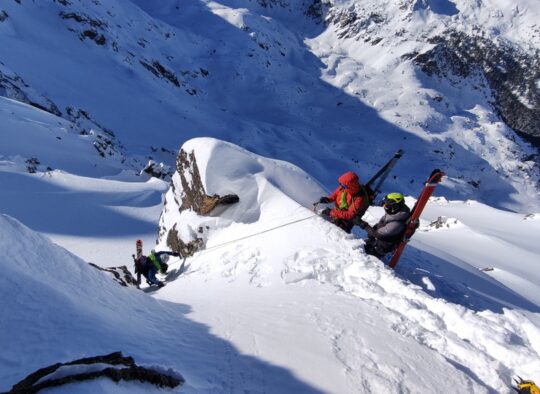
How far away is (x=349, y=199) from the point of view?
713 cm

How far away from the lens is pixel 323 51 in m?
50.1

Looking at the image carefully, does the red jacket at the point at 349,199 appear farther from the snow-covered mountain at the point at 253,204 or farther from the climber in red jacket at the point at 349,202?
the snow-covered mountain at the point at 253,204

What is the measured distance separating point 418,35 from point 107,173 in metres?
43.0

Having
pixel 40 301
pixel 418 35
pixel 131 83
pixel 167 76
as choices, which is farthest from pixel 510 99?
pixel 40 301

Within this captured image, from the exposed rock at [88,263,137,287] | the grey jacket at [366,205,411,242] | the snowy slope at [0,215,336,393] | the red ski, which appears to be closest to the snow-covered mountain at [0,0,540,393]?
the snowy slope at [0,215,336,393]

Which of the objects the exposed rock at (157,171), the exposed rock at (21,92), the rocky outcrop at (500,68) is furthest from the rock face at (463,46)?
the exposed rock at (21,92)

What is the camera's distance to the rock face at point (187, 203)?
866 centimetres

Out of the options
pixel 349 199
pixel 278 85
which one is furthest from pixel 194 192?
pixel 278 85

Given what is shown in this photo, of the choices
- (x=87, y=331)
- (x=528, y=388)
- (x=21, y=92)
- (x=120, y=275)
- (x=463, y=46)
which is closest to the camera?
(x=87, y=331)

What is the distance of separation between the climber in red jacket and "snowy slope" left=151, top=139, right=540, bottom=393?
1.51 feet

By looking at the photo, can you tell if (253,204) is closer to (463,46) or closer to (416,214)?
(416,214)

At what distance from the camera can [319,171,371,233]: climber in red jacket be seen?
7.04 m

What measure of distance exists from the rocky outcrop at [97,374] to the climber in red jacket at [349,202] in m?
4.72

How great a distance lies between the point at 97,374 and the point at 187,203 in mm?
7296
